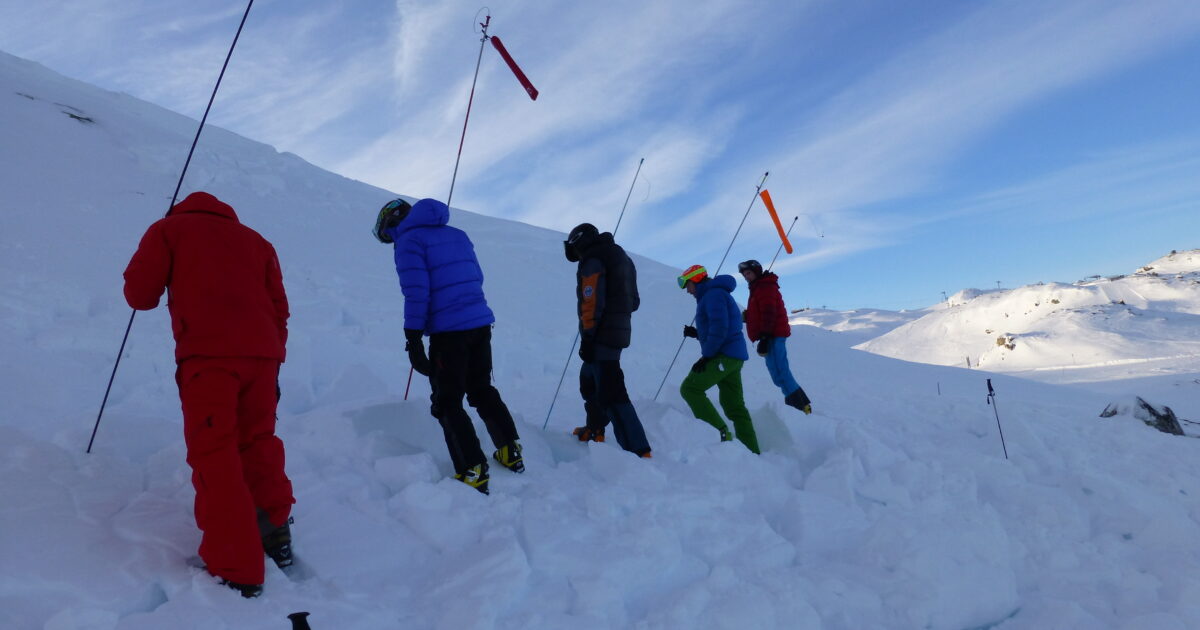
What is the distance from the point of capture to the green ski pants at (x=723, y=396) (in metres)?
4.94

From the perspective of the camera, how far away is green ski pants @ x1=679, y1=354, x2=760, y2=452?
494 cm

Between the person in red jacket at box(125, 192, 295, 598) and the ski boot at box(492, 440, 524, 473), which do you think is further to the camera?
the ski boot at box(492, 440, 524, 473)

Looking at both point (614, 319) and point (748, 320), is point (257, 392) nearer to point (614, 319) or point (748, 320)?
point (614, 319)

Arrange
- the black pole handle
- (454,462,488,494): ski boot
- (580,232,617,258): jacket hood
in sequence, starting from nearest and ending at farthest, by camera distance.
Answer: the black pole handle
(454,462,488,494): ski boot
(580,232,617,258): jacket hood

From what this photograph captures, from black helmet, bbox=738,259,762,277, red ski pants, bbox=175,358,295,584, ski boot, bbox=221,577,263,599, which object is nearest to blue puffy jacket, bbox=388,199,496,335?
red ski pants, bbox=175,358,295,584

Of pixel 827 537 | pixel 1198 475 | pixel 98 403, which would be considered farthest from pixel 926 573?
pixel 98 403

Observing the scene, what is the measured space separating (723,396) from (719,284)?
3.02 ft

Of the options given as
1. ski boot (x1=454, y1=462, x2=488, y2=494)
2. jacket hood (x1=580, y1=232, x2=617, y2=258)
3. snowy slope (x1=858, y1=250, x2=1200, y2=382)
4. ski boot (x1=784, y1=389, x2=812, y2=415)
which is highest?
jacket hood (x1=580, y1=232, x2=617, y2=258)

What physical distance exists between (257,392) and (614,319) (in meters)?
2.37

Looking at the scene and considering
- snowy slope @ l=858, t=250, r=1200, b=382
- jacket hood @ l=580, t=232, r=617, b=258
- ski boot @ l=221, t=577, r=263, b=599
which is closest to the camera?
ski boot @ l=221, t=577, r=263, b=599

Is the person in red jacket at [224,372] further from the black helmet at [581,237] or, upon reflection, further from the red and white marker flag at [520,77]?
the red and white marker flag at [520,77]

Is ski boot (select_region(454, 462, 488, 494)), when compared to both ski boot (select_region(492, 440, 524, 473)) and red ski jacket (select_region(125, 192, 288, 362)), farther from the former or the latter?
red ski jacket (select_region(125, 192, 288, 362))

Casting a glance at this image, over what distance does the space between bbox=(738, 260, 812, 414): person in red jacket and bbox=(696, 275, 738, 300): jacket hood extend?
1192 mm

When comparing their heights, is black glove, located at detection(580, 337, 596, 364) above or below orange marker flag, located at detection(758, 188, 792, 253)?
below
